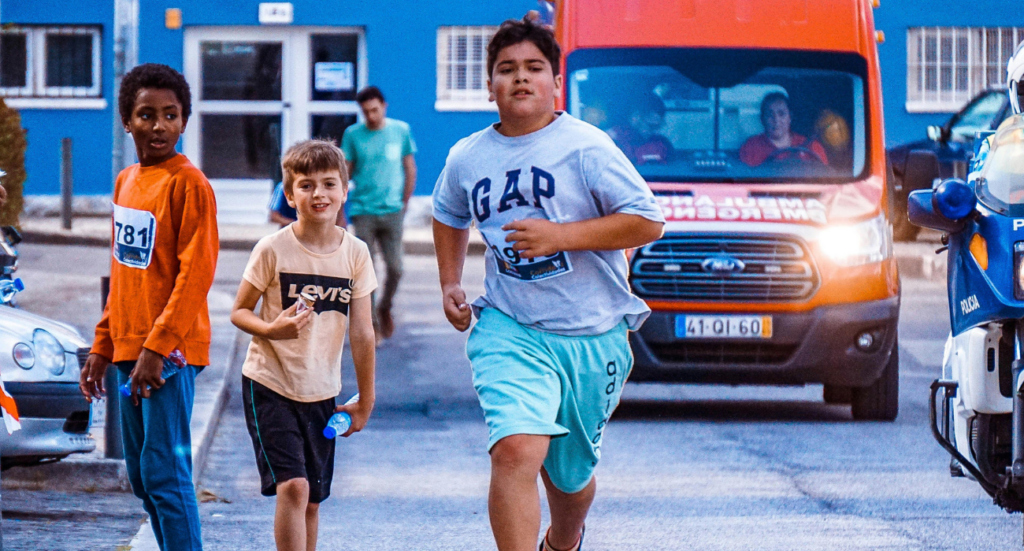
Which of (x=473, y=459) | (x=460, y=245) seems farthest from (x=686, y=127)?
(x=460, y=245)

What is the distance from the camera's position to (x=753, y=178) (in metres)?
9.97

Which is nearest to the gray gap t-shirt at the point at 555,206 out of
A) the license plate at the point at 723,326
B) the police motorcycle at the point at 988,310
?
the police motorcycle at the point at 988,310

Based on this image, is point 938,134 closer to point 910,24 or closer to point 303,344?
point 910,24

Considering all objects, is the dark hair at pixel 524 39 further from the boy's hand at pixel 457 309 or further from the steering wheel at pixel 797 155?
the steering wheel at pixel 797 155

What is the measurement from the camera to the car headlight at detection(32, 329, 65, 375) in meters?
6.94

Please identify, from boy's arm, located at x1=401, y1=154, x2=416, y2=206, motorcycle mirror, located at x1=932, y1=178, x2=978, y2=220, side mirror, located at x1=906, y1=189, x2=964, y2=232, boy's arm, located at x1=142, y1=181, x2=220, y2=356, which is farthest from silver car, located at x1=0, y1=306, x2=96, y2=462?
boy's arm, located at x1=401, y1=154, x2=416, y2=206

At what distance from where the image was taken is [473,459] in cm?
865

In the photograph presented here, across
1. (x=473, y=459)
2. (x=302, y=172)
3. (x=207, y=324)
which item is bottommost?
(x=473, y=459)

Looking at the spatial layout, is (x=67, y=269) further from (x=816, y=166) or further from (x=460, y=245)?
(x=460, y=245)

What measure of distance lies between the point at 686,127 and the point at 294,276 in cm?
522

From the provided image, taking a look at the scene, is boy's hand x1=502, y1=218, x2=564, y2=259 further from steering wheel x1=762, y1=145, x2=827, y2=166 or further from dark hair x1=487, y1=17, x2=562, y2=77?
steering wheel x1=762, y1=145, x2=827, y2=166

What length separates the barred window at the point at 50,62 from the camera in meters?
24.7

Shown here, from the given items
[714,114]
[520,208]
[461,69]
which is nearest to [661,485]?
[714,114]

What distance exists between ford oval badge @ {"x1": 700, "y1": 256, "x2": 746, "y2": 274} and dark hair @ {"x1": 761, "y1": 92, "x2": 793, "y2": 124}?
98cm
